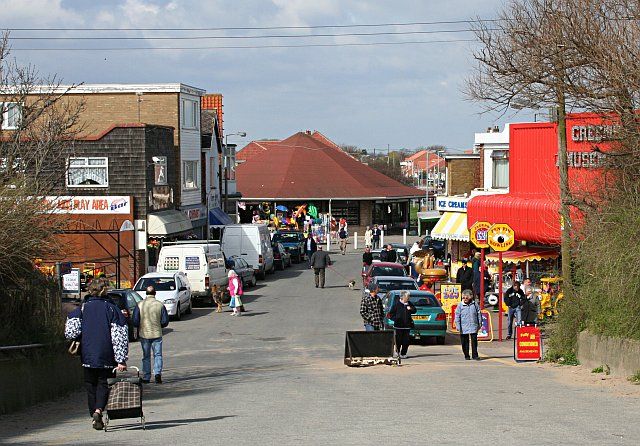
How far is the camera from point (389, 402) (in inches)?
545

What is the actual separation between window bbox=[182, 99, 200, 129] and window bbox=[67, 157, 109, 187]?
372 inches

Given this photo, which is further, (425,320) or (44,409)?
(425,320)

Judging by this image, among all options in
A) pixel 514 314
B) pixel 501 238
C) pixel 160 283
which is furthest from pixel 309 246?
pixel 501 238

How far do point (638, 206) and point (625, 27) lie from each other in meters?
4.34

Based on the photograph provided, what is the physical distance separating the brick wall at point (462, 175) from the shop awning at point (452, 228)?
473 centimetres

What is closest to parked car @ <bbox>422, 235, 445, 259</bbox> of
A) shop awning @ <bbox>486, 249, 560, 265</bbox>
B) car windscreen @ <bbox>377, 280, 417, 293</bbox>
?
shop awning @ <bbox>486, 249, 560, 265</bbox>

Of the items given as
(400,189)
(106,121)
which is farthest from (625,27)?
(400,189)

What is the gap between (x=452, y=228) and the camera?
149 feet

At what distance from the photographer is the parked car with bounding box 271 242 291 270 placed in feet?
169

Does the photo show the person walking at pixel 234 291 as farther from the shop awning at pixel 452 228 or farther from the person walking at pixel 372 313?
the shop awning at pixel 452 228

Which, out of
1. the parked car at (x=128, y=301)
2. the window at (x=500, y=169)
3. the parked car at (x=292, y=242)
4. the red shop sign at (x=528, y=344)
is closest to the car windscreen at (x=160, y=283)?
the parked car at (x=128, y=301)

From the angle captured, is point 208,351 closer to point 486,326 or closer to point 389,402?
point 486,326

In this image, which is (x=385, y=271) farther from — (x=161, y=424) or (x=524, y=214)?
(x=161, y=424)

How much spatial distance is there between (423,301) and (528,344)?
5.05 metres
